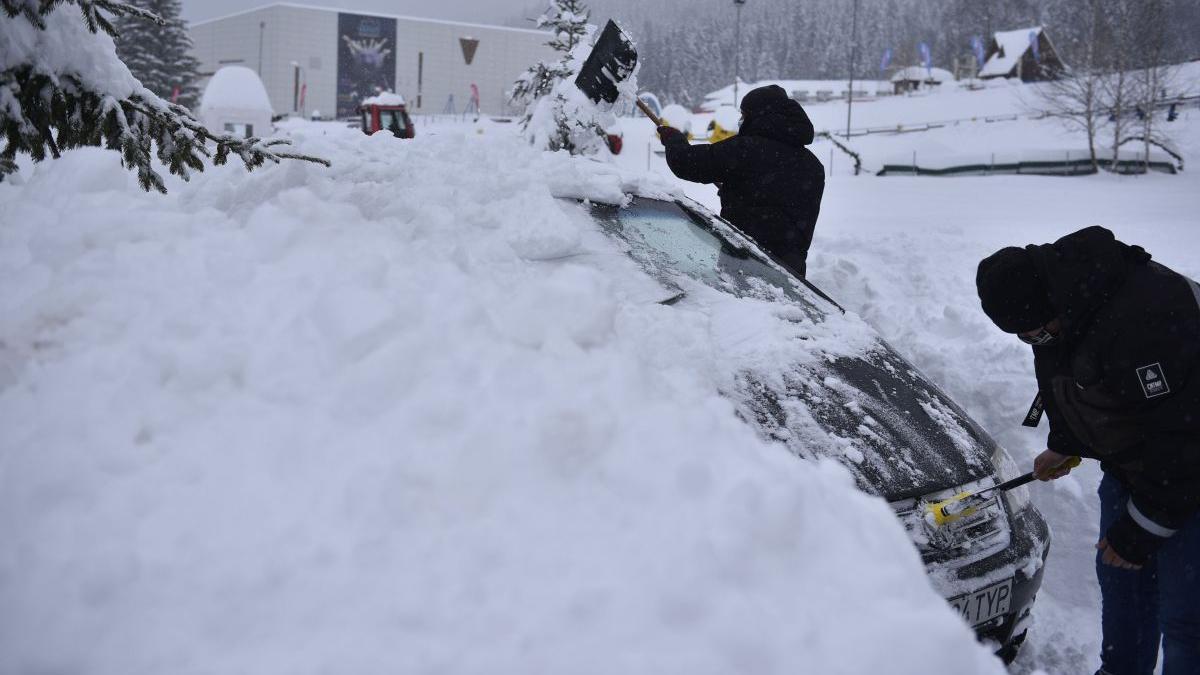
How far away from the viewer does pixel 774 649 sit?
123 centimetres

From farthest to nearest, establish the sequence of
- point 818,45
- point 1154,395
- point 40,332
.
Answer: point 818,45 → point 1154,395 → point 40,332

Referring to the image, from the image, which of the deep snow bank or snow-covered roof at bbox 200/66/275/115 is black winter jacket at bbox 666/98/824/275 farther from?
snow-covered roof at bbox 200/66/275/115

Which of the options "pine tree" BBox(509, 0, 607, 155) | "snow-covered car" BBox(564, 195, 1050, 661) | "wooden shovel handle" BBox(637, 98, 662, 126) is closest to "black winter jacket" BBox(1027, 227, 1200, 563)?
"snow-covered car" BBox(564, 195, 1050, 661)

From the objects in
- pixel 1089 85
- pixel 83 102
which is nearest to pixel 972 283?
pixel 83 102

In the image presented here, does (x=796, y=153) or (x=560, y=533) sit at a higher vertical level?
(x=796, y=153)

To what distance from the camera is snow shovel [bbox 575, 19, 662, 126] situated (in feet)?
16.2

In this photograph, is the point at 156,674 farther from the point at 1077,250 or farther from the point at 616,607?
the point at 1077,250

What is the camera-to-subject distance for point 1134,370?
2.25m

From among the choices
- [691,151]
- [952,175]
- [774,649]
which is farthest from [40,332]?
[952,175]

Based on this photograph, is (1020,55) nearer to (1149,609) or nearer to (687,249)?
(687,249)

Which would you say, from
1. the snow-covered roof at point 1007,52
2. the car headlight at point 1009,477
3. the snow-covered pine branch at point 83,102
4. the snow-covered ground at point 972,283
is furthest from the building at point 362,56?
the car headlight at point 1009,477

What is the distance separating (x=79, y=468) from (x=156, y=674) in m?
0.45

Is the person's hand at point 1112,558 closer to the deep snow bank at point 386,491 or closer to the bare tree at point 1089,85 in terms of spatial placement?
the deep snow bank at point 386,491

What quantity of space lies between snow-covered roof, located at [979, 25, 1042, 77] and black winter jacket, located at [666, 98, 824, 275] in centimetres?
7151
